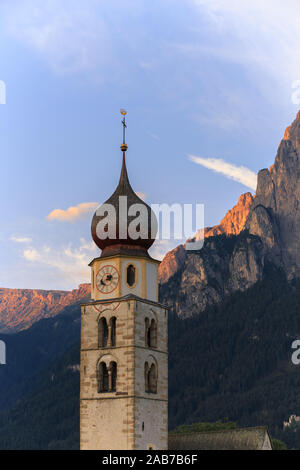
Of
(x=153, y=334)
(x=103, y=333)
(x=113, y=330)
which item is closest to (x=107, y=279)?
(x=113, y=330)

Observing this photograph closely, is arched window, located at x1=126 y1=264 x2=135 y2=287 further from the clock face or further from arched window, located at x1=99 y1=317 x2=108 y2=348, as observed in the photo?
arched window, located at x1=99 y1=317 x2=108 y2=348

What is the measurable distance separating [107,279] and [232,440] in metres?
14.8

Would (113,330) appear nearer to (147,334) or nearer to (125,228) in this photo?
(147,334)

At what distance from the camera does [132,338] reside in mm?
64000

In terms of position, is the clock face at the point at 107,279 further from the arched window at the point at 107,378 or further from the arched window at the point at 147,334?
the arched window at the point at 107,378

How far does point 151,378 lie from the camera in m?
66.3

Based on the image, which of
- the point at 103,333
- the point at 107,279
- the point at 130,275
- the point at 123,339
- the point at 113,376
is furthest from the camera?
the point at 130,275

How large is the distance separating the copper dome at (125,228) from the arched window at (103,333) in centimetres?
512

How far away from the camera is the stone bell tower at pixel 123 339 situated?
6334 cm

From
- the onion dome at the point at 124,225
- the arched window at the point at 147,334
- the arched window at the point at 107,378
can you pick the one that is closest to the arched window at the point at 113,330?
the arched window at the point at 107,378

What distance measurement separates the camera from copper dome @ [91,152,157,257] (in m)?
67.5
